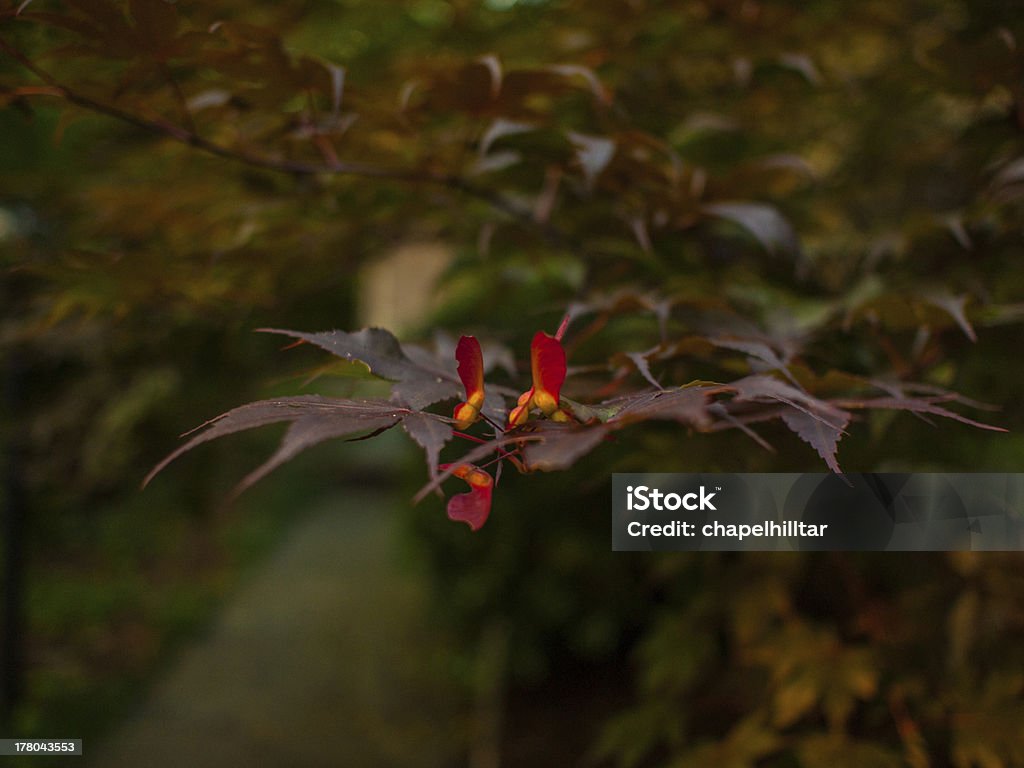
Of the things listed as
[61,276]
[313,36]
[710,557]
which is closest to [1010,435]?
[710,557]

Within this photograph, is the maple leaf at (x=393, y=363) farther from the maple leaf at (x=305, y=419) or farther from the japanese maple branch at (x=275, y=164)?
the japanese maple branch at (x=275, y=164)

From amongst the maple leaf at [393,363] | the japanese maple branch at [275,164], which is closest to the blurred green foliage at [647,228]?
the japanese maple branch at [275,164]

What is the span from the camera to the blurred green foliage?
0.60 metres

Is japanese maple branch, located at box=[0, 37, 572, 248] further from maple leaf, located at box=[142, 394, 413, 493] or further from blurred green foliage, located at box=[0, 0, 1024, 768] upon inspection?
maple leaf, located at box=[142, 394, 413, 493]

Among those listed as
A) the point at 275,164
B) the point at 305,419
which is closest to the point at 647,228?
the point at 275,164

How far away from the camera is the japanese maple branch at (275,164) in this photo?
536 mm

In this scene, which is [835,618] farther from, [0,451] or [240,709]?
[0,451]

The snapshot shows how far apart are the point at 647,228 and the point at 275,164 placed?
37cm

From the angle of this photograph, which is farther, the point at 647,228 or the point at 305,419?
the point at 647,228

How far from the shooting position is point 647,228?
69 centimetres

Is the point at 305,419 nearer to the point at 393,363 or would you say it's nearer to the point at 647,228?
the point at 393,363

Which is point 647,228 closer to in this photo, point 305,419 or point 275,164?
point 275,164

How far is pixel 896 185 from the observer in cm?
118

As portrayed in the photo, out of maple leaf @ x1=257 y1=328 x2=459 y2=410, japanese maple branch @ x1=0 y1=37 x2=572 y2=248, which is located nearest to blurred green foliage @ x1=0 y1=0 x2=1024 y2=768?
japanese maple branch @ x1=0 y1=37 x2=572 y2=248
